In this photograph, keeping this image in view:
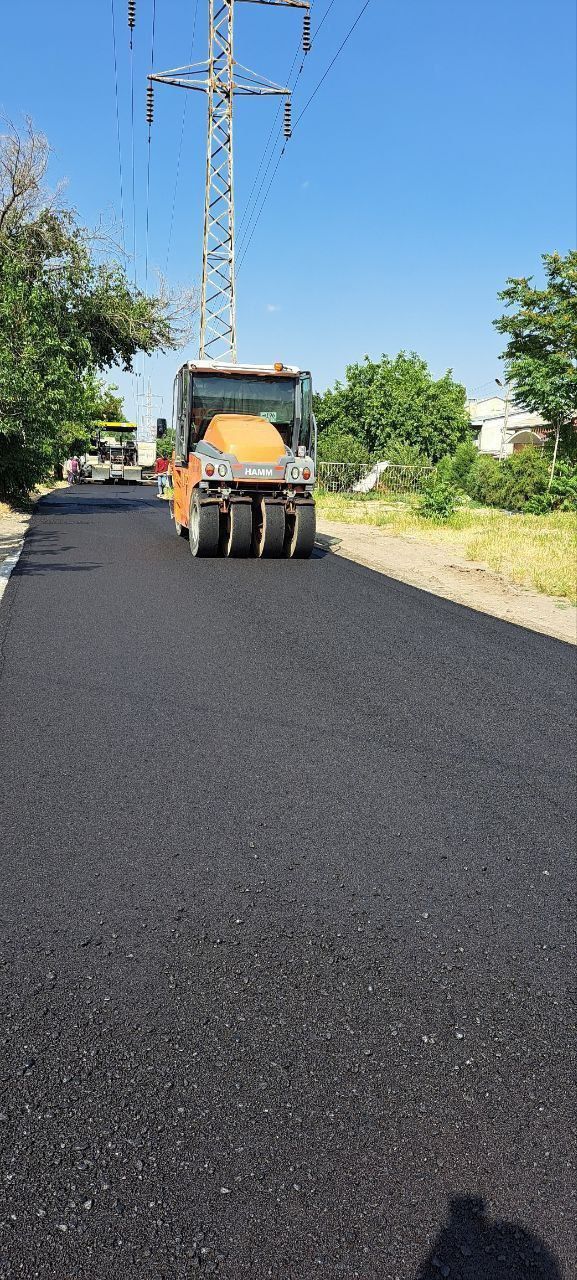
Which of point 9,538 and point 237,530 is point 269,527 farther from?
point 9,538

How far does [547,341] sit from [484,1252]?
95.9ft

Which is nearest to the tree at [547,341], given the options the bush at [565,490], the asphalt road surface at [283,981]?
the bush at [565,490]

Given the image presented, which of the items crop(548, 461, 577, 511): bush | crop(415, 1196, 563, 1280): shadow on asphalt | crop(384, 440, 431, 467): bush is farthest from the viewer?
crop(384, 440, 431, 467): bush

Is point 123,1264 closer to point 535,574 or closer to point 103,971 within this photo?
point 103,971

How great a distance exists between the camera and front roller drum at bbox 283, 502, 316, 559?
44.9ft

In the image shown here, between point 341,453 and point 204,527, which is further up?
point 341,453

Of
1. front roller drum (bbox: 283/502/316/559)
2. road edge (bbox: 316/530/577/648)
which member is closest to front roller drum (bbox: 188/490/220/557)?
front roller drum (bbox: 283/502/316/559)

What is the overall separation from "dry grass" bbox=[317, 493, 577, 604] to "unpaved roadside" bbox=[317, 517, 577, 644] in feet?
0.89

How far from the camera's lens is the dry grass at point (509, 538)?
42.4 ft

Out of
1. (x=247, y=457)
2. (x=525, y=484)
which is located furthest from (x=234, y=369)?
(x=525, y=484)

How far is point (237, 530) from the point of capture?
1348cm

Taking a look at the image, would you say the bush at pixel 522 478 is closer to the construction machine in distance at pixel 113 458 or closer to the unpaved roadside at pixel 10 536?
the unpaved roadside at pixel 10 536

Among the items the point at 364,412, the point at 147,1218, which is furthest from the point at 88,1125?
the point at 364,412

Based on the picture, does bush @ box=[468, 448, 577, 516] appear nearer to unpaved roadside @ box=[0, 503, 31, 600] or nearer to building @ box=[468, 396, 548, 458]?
building @ box=[468, 396, 548, 458]
